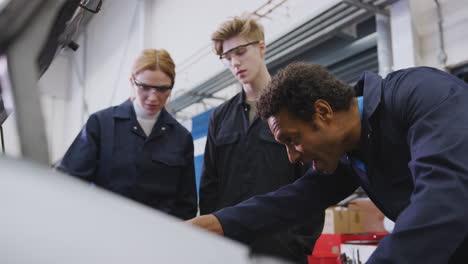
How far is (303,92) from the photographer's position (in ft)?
2.85

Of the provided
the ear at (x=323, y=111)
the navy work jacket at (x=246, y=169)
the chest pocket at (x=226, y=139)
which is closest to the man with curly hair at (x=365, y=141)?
the ear at (x=323, y=111)

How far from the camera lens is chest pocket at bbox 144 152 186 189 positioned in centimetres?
128

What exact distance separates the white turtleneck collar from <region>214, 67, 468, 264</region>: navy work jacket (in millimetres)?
583

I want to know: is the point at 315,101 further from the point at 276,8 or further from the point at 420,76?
the point at 276,8

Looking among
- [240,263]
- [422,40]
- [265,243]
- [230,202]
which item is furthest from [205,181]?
[422,40]

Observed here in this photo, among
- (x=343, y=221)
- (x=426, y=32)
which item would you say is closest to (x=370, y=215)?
(x=343, y=221)

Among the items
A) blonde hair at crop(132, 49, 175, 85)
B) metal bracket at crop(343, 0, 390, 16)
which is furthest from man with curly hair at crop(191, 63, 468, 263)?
metal bracket at crop(343, 0, 390, 16)

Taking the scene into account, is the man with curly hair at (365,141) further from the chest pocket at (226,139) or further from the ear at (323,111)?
the chest pocket at (226,139)

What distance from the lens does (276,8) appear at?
3217 mm

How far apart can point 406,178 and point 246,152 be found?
0.57m

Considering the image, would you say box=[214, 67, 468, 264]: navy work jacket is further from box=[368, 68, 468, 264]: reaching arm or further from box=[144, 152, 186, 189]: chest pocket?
box=[144, 152, 186, 189]: chest pocket

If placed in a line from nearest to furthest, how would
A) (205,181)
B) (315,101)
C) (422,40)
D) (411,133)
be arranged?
1. (411,133)
2. (315,101)
3. (205,181)
4. (422,40)

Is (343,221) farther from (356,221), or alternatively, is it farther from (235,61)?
(235,61)

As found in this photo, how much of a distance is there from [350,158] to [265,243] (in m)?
0.36
